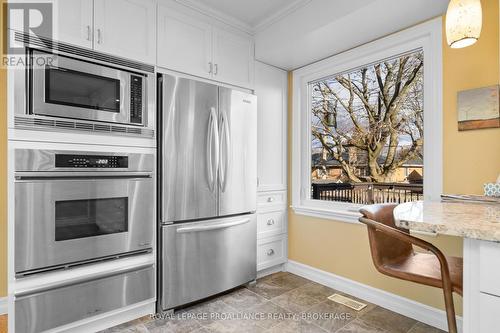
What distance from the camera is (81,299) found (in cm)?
187

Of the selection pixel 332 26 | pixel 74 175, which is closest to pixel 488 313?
pixel 332 26

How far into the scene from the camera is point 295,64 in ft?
10.1

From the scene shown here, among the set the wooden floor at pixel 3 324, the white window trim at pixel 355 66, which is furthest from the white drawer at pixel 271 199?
the wooden floor at pixel 3 324

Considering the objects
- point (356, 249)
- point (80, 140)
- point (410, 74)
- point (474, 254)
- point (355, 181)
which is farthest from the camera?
point (355, 181)

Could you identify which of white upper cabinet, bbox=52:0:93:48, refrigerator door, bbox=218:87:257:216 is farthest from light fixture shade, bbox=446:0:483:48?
white upper cabinet, bbox=52:0:93:48

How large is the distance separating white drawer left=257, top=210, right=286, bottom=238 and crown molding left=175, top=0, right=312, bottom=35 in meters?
1.94

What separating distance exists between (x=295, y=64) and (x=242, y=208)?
5.55 ft

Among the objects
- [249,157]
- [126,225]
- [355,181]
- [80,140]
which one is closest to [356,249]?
[355,181]

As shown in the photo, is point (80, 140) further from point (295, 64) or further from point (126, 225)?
point (295, 64)

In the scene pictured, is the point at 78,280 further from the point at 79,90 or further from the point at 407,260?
the point at 407,260

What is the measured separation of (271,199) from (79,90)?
2.06 m

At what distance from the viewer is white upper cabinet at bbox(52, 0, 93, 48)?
180 cm

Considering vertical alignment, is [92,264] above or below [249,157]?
below

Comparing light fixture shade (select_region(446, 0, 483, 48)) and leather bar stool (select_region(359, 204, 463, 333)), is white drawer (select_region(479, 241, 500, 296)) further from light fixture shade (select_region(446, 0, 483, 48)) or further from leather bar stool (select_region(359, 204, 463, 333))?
light fixture shade (select_region(446, 0, 483, 48))
